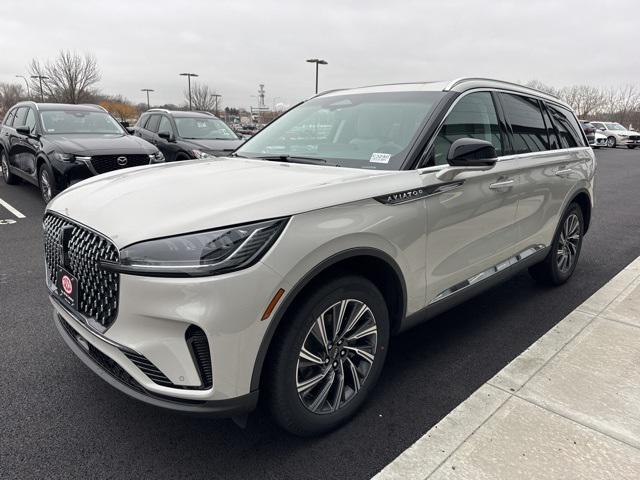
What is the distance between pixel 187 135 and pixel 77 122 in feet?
7.73

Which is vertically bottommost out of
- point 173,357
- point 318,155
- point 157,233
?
point 173,357

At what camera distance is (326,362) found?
234 centimetres

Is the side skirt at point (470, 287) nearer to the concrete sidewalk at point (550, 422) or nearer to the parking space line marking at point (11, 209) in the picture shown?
the concrete sidewalk at point (550, 422)

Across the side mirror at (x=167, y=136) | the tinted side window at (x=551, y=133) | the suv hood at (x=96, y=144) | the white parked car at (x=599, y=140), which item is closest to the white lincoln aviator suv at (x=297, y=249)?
the tinted side window at (x=551, y=133)

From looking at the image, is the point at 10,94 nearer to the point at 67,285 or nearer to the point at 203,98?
the point at 203,98

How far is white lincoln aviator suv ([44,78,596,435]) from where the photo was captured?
1.91 m

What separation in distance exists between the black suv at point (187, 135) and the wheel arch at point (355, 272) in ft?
23.3

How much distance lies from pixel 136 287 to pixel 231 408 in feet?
2.09

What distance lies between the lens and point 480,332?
367cm

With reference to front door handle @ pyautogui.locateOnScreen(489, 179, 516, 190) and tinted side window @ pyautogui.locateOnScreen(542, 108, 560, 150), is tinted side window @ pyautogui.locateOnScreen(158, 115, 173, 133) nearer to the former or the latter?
tinted side window @ pyautogui.locateOnScreen(542, 108, 560, 150)

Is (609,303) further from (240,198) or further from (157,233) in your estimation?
(157,233)

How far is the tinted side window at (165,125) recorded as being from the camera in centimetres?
1061

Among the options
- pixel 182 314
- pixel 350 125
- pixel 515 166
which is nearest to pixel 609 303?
pixel 515 166

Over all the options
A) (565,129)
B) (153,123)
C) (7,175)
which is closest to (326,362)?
(565,129)
